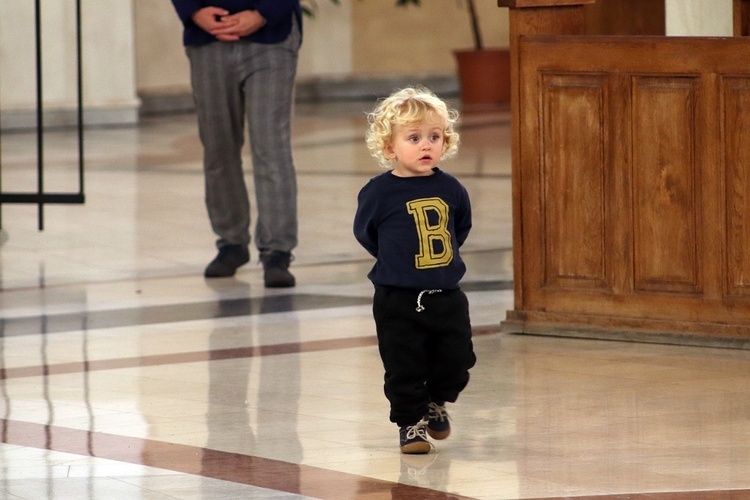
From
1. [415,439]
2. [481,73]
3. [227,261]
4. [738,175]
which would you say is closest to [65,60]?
[481,73]

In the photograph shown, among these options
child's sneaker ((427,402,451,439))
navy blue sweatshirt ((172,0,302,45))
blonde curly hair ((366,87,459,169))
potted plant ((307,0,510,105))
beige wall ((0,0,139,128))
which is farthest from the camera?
potted plant ((307,0,510,105))

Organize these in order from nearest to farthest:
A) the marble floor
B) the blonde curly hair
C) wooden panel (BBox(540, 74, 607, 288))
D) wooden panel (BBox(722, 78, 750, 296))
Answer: the marble floor
the blonde curly hair
wooden panel (BBox(722, 78, 750, 296))
wooden panel (BBox(540, 74, 607, 288))

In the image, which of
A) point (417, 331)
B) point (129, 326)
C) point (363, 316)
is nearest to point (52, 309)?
point (129, 326)

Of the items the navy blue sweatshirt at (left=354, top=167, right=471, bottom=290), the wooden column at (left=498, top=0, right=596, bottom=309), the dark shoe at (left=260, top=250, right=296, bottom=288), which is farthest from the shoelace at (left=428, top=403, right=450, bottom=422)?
the dark shoe at (left=260, top=250, right=296, bottom=288)

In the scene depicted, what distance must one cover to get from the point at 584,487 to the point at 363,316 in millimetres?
2728

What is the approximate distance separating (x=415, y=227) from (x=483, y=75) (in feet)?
50.1

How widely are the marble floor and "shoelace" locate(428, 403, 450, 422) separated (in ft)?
0.25

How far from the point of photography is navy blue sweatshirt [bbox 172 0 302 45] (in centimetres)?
718

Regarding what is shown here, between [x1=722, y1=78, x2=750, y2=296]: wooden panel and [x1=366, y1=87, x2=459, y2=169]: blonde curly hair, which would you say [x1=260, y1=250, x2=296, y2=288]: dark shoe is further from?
[x1=366, y1=87, x2=459, y2=169]: blonde curly hair

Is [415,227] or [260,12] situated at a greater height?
[260,12]

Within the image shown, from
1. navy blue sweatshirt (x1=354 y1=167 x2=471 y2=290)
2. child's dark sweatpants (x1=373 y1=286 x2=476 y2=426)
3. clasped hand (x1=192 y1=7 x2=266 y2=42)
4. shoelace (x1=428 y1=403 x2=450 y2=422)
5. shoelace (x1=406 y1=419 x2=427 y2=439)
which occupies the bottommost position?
shoelace (x1=406 y1=419 x2=427 y2=439)

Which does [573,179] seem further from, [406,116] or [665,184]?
[406,116]

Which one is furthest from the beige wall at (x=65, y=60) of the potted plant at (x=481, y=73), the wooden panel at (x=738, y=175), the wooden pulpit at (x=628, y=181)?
the wooden panel at (x=738, y=175)

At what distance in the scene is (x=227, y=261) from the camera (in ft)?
25.1
